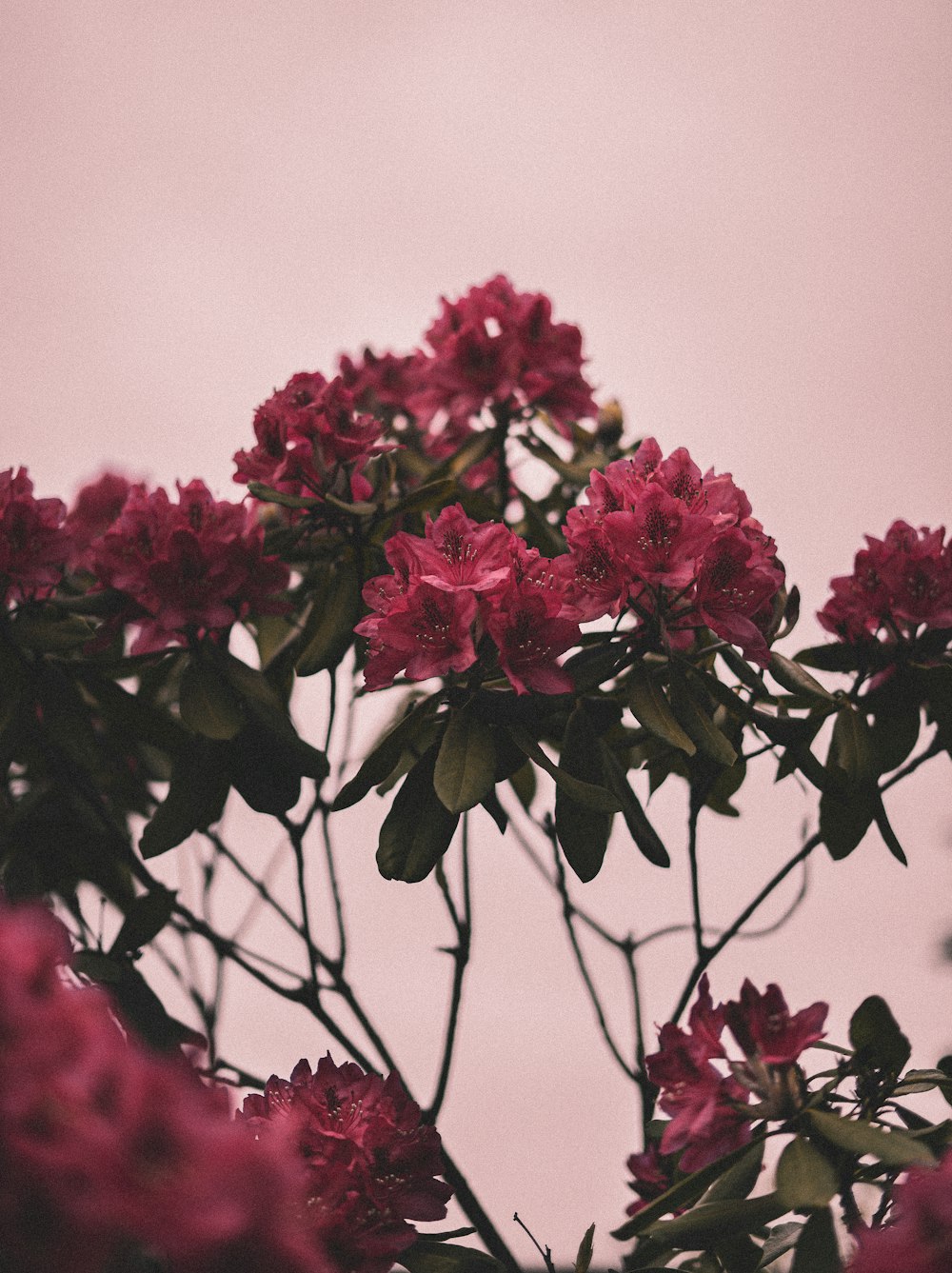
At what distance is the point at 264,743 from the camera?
4.74ft

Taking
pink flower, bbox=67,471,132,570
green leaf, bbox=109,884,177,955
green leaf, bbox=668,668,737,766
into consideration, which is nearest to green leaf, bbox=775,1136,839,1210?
green leaf, bbox=668,668,737,766

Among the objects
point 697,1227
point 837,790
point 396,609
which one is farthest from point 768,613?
point 697,1227

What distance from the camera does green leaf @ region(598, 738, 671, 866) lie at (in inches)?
45.5

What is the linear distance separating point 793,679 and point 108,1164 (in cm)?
97

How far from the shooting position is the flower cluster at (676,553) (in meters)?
1.11

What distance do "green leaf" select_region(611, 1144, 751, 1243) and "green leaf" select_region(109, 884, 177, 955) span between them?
0.76 metres

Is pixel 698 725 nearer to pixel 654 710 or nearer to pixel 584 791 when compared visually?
pixel 654 710

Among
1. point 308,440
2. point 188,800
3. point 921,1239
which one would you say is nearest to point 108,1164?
point 921,1239

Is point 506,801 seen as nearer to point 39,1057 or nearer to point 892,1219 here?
point 892,1219

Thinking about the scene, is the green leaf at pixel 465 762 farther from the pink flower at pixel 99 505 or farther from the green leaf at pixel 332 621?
the pink flower at pixel 99 505

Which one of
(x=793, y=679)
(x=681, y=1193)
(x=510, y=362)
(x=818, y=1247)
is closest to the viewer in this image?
(x=818, y=1247)

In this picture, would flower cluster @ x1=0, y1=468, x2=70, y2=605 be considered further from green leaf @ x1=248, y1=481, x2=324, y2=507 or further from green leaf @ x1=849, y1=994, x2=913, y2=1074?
green leaf @ x1=849, y1=994, x2=913, y2=1074

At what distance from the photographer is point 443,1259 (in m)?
1.07

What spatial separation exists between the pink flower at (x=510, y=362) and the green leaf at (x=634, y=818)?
0.76 metres
